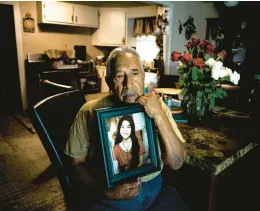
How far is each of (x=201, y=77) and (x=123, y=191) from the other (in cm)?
110

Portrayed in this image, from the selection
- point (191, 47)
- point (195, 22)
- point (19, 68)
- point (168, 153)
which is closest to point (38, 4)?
point (19, 68)

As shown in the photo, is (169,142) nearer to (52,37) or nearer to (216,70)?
(216,70)

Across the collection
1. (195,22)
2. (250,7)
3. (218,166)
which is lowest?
(218,166)

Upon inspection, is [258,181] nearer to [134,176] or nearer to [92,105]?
[134,176]

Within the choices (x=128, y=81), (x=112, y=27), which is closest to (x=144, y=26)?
(x=112, y=27)

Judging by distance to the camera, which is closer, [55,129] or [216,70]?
[55,129]

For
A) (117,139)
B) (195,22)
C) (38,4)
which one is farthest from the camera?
(195,22)

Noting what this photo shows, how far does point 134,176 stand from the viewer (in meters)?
0.92

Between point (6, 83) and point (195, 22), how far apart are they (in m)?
4.76

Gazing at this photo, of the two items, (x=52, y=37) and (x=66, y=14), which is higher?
(x=66, y=14)

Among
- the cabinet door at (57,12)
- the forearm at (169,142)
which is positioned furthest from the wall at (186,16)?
the forearm at (169,142)

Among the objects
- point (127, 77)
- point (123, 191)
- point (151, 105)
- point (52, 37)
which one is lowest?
point (123, 191)

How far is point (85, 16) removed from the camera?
19.1 feet

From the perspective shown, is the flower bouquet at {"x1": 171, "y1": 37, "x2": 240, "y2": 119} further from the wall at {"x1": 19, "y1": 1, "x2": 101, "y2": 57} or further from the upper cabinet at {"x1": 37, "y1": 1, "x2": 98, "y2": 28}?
the wall at {"x1": 19, "y1": 1, "x2": 101, "y2": 57}
